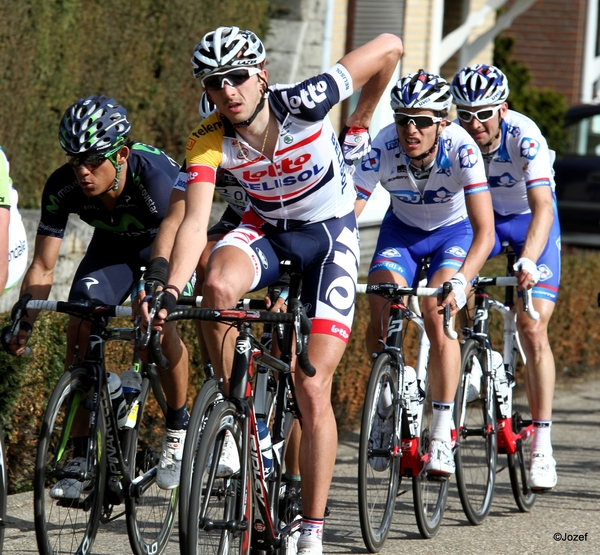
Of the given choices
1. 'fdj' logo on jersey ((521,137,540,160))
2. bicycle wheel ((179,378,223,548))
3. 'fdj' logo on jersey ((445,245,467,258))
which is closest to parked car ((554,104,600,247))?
'fdj' logo on jersey ((521,137,540,160))

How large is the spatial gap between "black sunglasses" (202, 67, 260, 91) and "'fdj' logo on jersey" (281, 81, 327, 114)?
0.70ft

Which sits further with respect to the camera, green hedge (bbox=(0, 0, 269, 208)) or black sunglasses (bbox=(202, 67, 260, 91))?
green hedge (bbox=(0, 0, 269, 208))

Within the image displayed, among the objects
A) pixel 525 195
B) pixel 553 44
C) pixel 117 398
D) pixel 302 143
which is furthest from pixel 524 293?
pixel 553 44

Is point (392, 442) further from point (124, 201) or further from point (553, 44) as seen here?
point (553, 44)

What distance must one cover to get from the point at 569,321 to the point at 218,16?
4950mm

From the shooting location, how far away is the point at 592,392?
10016mm

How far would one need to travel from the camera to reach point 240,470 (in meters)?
3.92

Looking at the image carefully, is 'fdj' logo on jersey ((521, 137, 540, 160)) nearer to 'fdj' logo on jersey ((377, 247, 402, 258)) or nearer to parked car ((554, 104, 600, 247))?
'fdj' logo on jersey ((377, 247, 402, 258))

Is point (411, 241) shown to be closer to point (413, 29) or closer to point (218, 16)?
point (218, 16)

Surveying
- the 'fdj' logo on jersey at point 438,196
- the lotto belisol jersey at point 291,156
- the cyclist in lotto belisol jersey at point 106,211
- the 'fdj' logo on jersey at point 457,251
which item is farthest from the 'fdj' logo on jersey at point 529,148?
the cyclist in lotto belisol jersey at point 106,211

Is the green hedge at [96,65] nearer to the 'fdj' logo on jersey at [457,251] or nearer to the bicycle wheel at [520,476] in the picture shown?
the 'fdj' logo on jersey at [457,251]

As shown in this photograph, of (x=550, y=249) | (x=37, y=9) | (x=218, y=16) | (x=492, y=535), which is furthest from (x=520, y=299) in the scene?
(x=218, y=16)

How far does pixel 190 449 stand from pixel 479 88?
3.26m

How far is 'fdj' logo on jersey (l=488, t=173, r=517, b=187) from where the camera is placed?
21.1 feet
